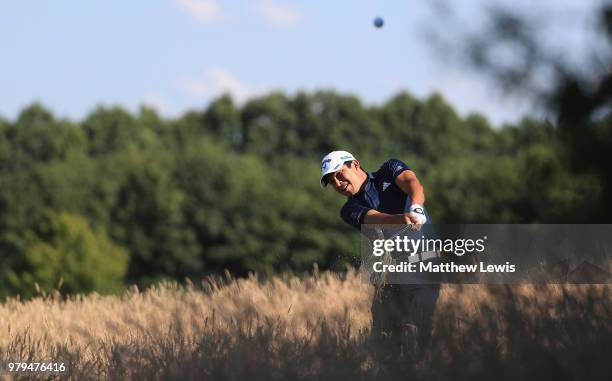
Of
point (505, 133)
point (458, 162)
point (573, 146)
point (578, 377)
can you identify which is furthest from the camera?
point (505, 133)

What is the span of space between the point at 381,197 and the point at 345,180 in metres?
0.32

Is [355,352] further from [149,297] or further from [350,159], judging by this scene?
[149,297]

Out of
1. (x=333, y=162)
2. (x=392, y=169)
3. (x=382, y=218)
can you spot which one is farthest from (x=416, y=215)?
(x=333, y=162)

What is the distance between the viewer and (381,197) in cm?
781

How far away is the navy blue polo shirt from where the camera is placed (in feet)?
25.4

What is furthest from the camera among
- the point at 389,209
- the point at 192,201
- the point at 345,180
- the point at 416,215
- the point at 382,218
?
the point at 192,201

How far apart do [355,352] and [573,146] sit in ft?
24.5

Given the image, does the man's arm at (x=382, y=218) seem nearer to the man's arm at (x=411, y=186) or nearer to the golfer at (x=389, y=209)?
the golfer at (x=389, y=209)

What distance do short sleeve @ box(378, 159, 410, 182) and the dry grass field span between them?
0.98 metres

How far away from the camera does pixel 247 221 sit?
2542 inches

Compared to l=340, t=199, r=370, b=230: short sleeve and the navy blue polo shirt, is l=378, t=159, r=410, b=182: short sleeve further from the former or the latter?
l=340, t=199, r=370, b=230: short sleeve

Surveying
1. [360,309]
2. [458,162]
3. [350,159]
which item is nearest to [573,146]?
[360,309]

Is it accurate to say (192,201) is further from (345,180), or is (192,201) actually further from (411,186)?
(411,186)

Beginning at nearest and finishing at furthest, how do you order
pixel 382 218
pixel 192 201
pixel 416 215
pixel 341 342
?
pixel 341 342, pixel 416 215, pixel 382 218, pixel 192 201
